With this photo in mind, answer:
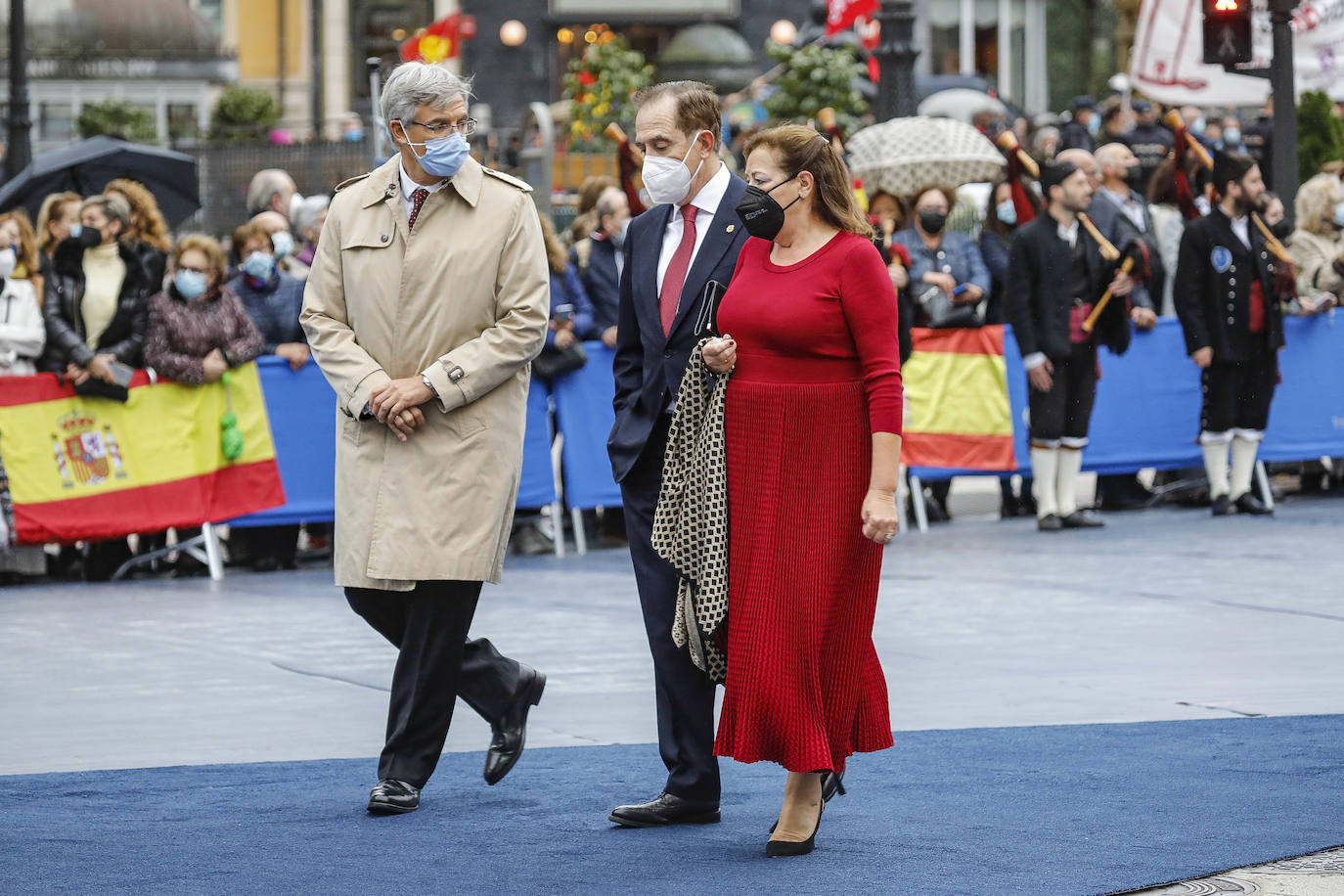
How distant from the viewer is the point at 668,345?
239 inches

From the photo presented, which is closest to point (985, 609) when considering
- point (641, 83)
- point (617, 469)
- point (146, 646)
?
point (146, 646)

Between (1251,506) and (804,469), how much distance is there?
8.75 m

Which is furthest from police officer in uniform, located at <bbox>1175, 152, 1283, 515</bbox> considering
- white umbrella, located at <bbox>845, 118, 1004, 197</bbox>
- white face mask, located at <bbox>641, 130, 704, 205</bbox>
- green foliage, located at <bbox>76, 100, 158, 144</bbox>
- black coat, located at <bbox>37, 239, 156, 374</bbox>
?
green foliage, located at <bbox>76, 100, 158, 144</bbox>

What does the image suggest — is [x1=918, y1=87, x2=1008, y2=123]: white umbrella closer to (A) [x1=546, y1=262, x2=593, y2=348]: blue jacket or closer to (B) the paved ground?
(A) [x1=546, y1=262, x2=593, y2=348]: blue jacket

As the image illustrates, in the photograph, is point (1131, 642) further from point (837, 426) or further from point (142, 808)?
point (142, 808)

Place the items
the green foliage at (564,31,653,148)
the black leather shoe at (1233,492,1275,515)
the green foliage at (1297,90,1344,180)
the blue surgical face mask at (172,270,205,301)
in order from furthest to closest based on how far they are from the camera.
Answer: the green foliage at (564,31,653,148), the green foliage at (1297,90,1344,180), the black leather shoe at (1233,492,1275,515), the blue surgical face mask at (172,270,205,301)

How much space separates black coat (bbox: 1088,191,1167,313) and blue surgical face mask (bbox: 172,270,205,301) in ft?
17.9

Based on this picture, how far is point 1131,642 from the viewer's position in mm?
9070

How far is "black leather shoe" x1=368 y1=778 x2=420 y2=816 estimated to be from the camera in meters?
6.09

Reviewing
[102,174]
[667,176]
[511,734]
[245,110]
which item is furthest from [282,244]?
[245,110]

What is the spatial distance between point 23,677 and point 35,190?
8.14 metres

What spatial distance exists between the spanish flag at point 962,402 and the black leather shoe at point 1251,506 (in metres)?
1.42

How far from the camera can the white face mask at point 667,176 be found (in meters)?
6.00

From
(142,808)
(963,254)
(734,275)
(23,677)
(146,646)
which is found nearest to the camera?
(734,275)
